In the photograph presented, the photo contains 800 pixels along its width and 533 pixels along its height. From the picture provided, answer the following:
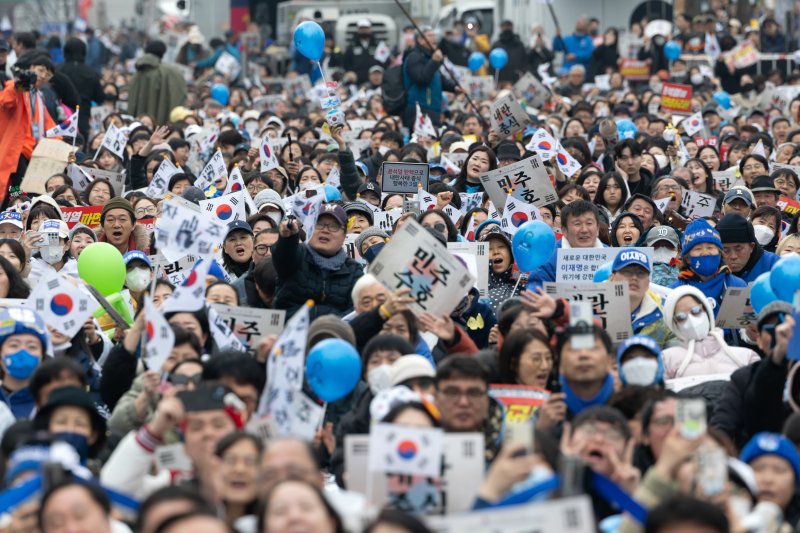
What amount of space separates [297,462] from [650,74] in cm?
2252

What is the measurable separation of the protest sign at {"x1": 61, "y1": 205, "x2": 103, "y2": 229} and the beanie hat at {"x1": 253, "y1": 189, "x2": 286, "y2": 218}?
1152 mm

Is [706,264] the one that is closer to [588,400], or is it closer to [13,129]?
[588,400]

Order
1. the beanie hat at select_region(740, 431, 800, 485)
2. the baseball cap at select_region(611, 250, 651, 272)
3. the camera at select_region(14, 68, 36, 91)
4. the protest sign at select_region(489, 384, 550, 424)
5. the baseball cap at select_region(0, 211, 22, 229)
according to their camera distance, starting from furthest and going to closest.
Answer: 1. the camera at select_region(14, 68, 36, 91)
2. the baseball cap at select_region(0, 211, 22, 229)
3. the baseball cap at select_region(611, 250, 651, 272)
4. the protest sign at select_region(489, 384, 550, 424)
5. the beanie hat at select_region(740, 431, 800, 485)

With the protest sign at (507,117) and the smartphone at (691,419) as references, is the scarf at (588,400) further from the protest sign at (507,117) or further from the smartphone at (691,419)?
the protest sign at (507,117)

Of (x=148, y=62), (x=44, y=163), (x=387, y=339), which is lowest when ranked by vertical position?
(x=387, y=339)

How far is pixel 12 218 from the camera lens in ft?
40.5

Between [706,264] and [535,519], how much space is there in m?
5.48

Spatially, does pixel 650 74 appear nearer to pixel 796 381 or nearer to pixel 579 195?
pixel 579 195

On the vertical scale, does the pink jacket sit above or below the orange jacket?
below

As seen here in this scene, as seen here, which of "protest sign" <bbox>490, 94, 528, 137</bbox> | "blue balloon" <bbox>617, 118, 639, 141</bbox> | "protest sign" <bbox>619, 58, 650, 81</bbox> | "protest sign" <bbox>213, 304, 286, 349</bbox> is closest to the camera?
"protest sign" <bbox>213, 304, 286, 349</bbox>

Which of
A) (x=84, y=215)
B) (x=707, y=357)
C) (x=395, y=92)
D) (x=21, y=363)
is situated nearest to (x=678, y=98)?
(x=395, y=92)

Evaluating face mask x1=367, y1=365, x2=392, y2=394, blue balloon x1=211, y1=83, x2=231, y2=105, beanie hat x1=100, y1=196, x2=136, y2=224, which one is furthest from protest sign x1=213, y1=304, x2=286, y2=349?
blue balloon x1=211, y1=83, x2=231, y2=105

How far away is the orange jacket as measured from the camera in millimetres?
15836

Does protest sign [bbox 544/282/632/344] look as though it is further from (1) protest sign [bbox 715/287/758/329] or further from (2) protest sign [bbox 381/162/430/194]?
(2) protest sign [bbox 381/162/430/194]
